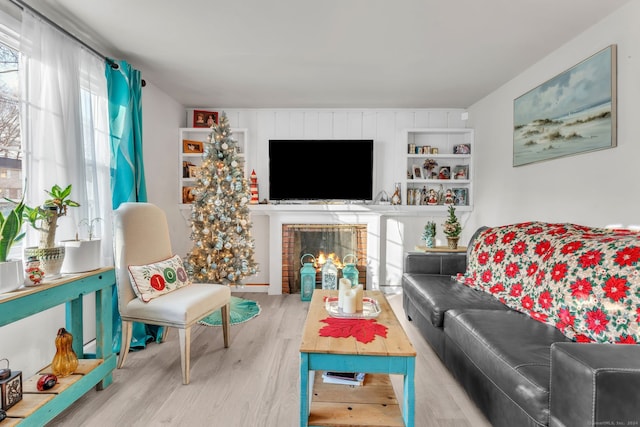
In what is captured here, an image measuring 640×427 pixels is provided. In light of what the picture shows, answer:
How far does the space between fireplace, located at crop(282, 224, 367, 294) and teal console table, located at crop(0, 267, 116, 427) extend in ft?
7.68

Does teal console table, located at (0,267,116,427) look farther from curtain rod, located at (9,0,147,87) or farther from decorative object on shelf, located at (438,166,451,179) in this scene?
decorative object on shelf, located at (438,166,451,179)

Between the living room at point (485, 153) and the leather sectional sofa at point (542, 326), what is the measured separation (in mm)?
416

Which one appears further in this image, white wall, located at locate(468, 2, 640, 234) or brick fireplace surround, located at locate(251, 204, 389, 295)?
brick fireplace surround, located at locate(251, 204, 389, 295)

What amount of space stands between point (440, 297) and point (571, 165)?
1472 mm

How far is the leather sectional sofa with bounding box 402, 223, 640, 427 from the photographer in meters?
1.13

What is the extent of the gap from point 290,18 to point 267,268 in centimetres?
307

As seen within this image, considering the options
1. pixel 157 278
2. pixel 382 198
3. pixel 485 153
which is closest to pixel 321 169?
pixel 382 198

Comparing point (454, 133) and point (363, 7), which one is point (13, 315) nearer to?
point (363, 7)

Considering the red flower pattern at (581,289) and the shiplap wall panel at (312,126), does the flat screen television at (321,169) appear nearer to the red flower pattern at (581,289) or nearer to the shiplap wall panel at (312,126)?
the shiplap wall panel at (312,126)

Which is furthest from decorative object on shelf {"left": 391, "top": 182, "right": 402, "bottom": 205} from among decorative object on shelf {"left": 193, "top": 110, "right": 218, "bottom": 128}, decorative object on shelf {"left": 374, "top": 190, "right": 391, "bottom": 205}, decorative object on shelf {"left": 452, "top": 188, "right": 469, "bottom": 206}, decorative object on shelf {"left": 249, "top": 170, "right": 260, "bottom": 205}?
decorative object on shelf {"left": 193, "top": 110, "right": 218, "bottom": 128}

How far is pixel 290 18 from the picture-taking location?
7.42 ft

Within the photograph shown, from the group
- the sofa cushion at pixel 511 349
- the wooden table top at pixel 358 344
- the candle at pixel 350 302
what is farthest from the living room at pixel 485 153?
the candle at pixel 350 302

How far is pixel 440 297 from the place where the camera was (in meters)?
2.47

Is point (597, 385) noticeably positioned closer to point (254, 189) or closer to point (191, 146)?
point (254, 189)
